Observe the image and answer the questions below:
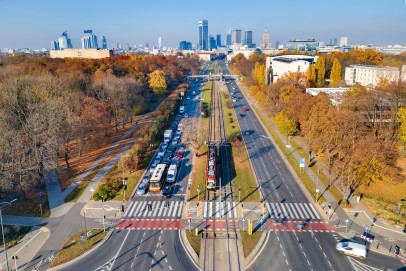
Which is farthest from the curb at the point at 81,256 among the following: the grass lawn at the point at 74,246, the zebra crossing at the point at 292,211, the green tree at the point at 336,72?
the green tree at the point at 336,72

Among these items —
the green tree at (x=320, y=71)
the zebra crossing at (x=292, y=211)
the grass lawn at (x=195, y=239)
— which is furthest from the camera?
the green tree at (x=320, y=71)

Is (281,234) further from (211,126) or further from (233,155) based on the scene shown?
(211,126)

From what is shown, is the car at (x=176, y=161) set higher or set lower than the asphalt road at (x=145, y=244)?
higher

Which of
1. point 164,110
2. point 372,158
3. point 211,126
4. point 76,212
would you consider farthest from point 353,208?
point 164,110

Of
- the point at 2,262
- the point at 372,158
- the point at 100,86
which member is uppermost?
the point at 100,86

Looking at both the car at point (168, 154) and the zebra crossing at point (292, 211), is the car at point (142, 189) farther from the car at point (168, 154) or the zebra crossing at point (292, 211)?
the zebra crossing at point (292, 211)

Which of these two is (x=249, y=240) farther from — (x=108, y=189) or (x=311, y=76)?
(x=311, y=76)
